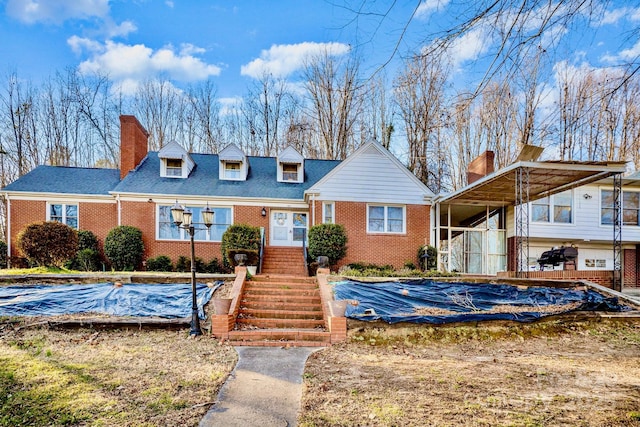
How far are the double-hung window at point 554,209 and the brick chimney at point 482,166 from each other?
8.86 ft

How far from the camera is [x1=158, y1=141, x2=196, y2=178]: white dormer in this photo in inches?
625

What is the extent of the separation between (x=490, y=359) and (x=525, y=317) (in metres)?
2.60

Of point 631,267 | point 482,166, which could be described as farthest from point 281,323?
point 631,267

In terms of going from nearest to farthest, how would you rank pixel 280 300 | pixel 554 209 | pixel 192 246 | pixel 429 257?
pixel 192 246, pixel 280 300, pixel 429 257, pixel 554 209

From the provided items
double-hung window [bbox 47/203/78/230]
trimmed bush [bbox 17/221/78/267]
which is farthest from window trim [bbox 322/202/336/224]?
double-hung window [bbox 47/203/78/230]

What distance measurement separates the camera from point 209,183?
16.0m

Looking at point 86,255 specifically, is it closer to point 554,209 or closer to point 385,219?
point 385,219

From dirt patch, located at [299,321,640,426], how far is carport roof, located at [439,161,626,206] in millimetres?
4771

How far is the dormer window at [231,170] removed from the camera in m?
A: 16.5

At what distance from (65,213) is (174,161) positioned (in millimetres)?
5330

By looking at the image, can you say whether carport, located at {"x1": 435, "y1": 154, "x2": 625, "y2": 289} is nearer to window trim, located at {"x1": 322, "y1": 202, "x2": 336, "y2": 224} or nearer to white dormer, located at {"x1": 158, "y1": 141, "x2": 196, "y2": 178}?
window trim, located at {"x1": 322, "y1": 202, "x2": 336, "y2": 224}

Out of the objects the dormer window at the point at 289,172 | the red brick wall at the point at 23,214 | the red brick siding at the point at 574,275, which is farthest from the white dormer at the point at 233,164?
the red brick siding at the point at 574,275

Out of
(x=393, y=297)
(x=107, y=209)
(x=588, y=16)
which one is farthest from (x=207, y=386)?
(x=107, y=209)

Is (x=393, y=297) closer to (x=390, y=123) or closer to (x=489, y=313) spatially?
(x=489, y=313)
